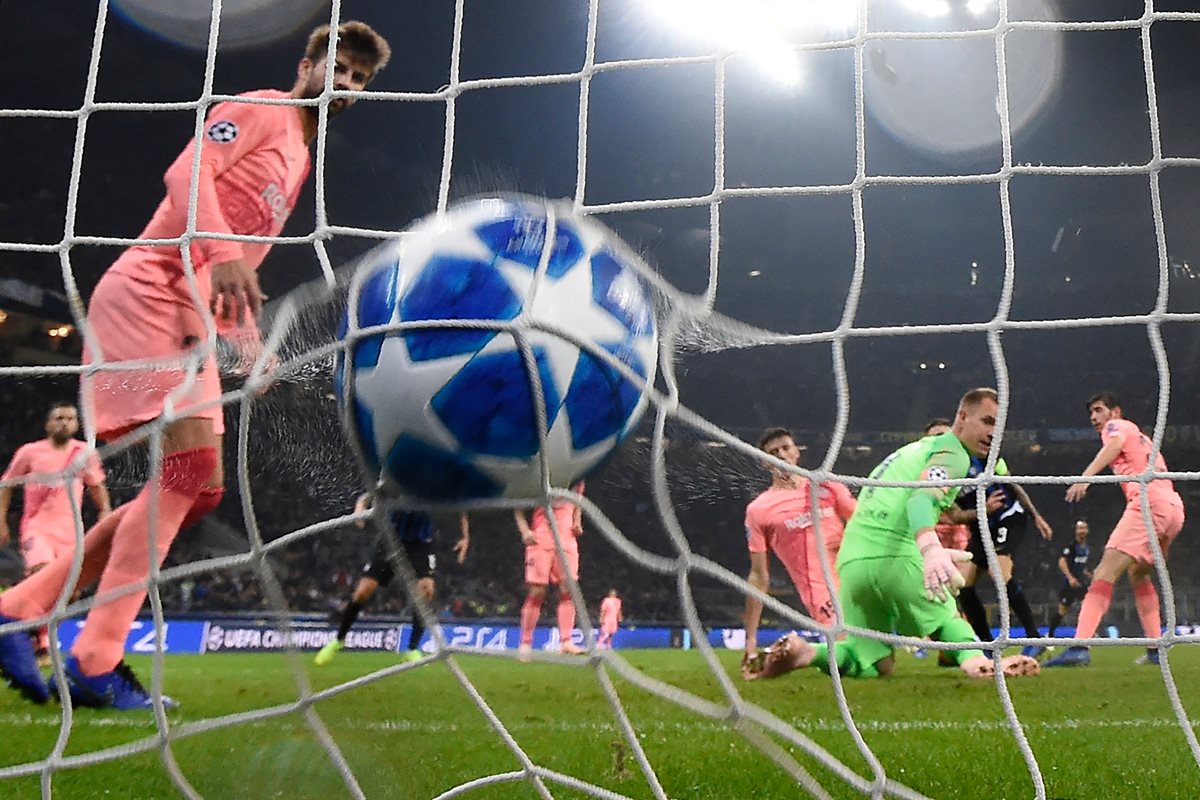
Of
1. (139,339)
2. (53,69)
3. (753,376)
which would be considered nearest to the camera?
(139,339)

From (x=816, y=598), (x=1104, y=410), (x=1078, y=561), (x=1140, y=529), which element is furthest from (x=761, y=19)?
(x=816, y=598)

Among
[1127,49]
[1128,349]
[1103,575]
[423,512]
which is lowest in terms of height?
[1103,575]

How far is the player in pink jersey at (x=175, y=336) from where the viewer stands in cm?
178

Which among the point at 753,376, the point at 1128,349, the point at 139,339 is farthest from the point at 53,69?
the point at 1128,349

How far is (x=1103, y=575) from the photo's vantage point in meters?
3.64

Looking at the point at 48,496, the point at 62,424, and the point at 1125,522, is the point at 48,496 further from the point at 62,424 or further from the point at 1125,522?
the point at 1125,522

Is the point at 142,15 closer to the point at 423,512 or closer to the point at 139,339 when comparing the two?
the point at 139,339

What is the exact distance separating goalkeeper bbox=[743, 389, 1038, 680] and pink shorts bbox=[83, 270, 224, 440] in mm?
1604

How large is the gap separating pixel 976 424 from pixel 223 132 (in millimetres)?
1887

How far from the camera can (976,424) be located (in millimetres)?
2494

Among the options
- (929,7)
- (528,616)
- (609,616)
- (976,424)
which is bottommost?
(609,616)

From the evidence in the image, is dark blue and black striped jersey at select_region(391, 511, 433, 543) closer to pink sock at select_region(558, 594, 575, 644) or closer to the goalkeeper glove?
the goalkeeper glove

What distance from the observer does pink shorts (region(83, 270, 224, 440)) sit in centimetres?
171

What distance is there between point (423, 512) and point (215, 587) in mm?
6780
